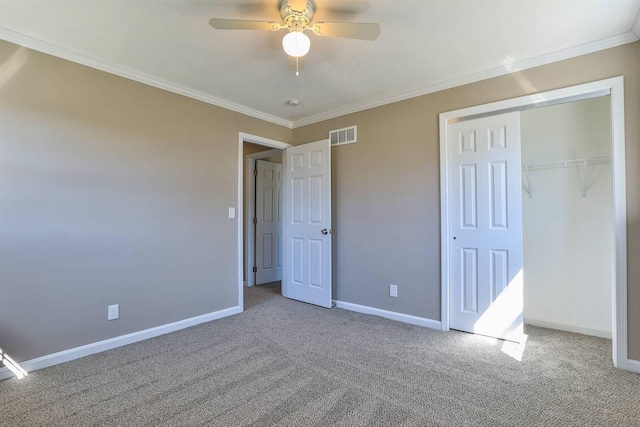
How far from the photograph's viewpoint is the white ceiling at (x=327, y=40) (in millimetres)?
1924

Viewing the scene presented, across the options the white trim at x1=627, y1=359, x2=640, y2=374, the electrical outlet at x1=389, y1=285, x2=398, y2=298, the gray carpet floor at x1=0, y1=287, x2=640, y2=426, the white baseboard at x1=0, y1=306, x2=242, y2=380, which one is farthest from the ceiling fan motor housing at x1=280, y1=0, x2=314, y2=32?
the white trim at x1=627, y1=359, x2=640, y2=374

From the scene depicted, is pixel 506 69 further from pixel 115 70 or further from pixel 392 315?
pixel 115 70

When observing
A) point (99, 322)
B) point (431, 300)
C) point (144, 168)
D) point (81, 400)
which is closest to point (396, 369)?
point (431, 300)

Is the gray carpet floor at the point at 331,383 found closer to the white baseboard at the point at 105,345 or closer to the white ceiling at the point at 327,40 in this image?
the white baseboard at the point at 105,345

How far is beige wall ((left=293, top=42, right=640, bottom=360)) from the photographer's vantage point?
2.65m

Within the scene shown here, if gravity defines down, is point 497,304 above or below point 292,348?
above

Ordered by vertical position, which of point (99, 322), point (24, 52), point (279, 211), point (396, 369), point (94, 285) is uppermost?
point (24, 52)

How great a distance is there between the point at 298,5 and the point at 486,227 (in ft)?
7.86

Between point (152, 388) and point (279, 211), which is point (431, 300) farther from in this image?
point (279, 211)

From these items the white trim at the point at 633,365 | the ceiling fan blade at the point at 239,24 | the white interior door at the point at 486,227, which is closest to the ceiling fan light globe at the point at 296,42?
the ceiling fan blade at the point at 239,24

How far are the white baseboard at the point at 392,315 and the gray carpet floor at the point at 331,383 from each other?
18cm

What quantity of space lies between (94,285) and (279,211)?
10.6ft

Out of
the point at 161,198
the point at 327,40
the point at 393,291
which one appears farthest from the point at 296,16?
the point at 393,291

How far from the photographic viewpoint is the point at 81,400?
188 cm
